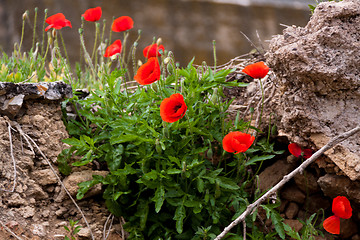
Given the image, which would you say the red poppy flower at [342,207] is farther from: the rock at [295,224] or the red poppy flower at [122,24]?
the red poppy flower at [122,24]

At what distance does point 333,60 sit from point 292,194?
29.0 inches

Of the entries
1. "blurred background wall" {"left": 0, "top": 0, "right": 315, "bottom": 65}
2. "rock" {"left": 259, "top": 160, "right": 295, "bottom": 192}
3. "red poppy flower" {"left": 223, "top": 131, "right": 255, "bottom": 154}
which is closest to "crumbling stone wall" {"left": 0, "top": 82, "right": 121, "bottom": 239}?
"red poppy flower" {"left": 223, "top": 131, "right": 255, "bottom": 154}

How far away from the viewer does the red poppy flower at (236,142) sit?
1.74 meters

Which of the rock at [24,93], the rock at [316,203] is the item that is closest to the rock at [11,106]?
the rock at [24,93]

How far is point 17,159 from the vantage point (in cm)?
198

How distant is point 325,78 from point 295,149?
0.37 m

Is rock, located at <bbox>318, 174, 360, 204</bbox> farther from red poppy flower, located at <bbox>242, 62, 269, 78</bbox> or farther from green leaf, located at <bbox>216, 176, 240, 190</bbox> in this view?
red poppy flower, located at <bbox>242, 62, 269, 78</bbox>

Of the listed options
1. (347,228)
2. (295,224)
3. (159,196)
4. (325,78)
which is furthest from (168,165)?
(347,228)

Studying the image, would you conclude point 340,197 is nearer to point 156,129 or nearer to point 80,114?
point 156,129

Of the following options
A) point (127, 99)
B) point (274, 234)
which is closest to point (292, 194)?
point (274, 234)

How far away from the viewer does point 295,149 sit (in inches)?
77.5

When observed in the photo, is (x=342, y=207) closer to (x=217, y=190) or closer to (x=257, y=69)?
(x=217, y=190)

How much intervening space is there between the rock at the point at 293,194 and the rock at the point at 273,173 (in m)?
0.07

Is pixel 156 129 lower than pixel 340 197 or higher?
higher
